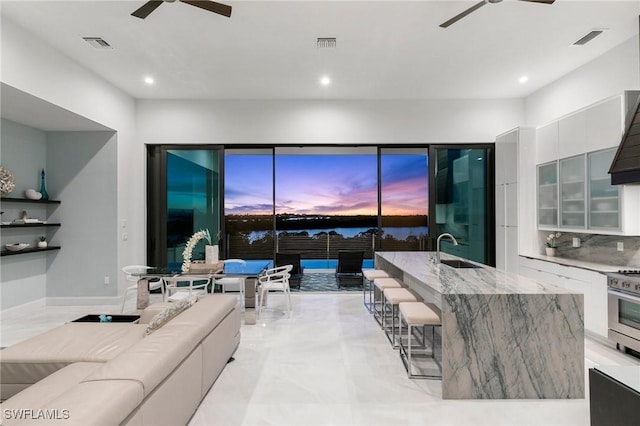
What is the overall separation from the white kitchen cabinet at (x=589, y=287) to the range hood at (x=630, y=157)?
1150 millimetres

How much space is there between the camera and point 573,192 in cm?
429

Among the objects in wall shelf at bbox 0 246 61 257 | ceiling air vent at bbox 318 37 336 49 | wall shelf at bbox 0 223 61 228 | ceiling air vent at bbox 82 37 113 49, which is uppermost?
ceiling air vent at bbox 82 37 113 49

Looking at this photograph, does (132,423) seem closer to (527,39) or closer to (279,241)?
(527,39)

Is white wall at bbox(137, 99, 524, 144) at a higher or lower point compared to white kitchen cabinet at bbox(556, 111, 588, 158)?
higher

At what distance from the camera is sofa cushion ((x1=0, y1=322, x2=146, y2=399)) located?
7.04 ft

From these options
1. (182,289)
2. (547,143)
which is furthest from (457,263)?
(182,289)

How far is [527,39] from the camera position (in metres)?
3.76

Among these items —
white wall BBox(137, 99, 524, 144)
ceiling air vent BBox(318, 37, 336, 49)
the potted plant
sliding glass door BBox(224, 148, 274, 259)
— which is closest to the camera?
ceiling air vent BBox(318, 37, 336, 49)

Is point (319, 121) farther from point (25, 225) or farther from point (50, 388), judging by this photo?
point (50, 388)


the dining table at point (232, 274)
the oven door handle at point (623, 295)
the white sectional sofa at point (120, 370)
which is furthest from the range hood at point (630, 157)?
the dining table at point (232, 274)

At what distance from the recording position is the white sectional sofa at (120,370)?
4.24 ft

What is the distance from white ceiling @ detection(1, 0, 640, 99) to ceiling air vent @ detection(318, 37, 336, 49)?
0.06 meters

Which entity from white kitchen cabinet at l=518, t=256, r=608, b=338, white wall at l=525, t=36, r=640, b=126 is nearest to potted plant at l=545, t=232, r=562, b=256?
white kitchen cabinet at l=518, t=256, r=608, b=338

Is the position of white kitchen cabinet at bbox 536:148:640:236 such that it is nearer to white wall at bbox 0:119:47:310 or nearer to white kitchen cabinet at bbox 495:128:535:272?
white kitchen cabinet at bbox 495:128:535:272
